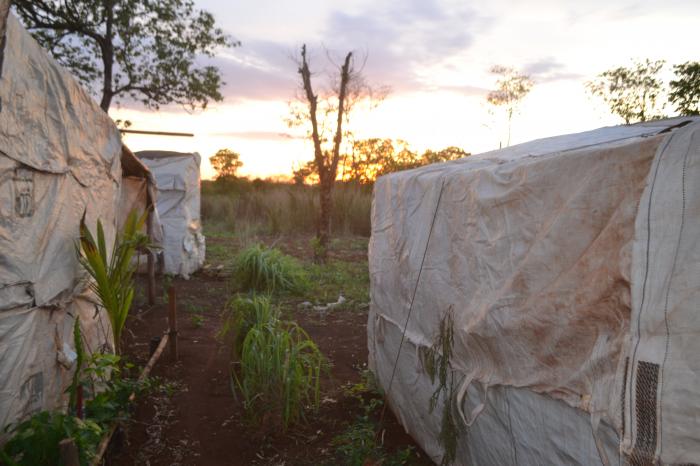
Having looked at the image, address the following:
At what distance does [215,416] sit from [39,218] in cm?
207

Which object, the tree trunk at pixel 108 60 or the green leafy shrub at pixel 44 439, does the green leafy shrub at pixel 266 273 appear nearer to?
the green leafy shrub at pixel 44 439

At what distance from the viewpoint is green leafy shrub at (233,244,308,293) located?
8.77m

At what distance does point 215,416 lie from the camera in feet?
13.8

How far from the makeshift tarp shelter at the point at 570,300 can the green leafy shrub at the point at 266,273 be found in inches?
220

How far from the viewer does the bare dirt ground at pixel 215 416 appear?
3.57 m

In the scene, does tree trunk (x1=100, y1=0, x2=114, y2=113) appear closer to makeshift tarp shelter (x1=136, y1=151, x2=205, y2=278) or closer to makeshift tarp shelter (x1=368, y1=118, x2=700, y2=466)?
makeshift tarp shelter (x1=136, y1=151, x2=205, y2=278)

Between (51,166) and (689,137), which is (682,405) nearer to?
(689,137)

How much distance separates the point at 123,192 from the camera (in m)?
7.33

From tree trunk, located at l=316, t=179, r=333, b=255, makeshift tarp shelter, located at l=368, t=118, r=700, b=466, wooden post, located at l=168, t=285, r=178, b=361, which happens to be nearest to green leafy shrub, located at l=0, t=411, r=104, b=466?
makeshift tarp shelter, located at l=368, t=118, r=700, b=466

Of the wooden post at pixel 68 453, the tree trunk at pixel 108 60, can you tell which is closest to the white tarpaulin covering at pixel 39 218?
the wooden post at pixel 68 453

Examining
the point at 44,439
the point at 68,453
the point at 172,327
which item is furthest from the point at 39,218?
the point at 172,327

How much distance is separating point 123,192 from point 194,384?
11.8 feet

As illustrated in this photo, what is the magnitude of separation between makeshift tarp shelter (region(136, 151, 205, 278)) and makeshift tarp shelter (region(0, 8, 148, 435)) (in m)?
5.82

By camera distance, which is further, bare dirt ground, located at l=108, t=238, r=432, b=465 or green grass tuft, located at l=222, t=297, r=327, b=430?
green grass tuft, located at l=222, t=297, r=327, b=430
